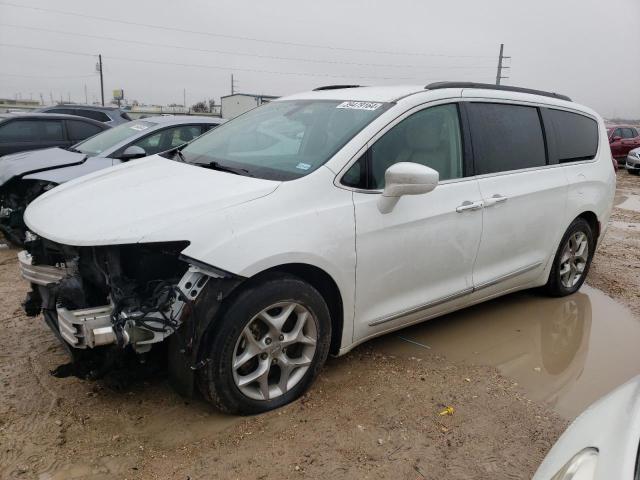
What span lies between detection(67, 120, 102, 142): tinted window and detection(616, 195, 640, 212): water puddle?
1059cm

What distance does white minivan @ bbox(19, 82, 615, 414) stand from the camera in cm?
252

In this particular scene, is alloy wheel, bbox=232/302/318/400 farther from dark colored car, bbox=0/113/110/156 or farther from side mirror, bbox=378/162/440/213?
dark colored car, bbox=0/113/110/156

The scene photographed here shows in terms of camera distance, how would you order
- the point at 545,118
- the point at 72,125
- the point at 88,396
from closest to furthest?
the point at 88,396 < the point at 545,118 < the point at 72,125

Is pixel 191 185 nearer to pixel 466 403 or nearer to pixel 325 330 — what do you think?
pixel 325 330

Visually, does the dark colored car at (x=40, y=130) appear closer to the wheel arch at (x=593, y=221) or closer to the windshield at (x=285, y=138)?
the windshield at (x=285, y=138)

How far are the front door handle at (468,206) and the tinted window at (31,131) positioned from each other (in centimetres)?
744

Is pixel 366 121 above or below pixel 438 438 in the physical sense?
above

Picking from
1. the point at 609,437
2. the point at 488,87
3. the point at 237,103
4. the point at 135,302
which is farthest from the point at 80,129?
the point at 237,103

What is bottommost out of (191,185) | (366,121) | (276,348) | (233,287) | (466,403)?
(466,403)

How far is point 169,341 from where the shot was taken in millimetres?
2611

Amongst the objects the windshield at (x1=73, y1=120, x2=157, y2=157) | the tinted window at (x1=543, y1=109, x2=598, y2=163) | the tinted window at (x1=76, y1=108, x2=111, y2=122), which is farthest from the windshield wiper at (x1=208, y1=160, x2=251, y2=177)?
the tinted window at (x1=76, y1=108, x2=111, y2=122)

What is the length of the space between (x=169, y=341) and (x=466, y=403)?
5.70ft

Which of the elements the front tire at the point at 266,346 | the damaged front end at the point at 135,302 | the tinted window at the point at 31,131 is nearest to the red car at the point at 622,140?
the tinted window at the point at 31,131

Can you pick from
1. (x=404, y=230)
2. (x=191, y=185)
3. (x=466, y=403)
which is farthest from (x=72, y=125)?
(x=466, y=403)
